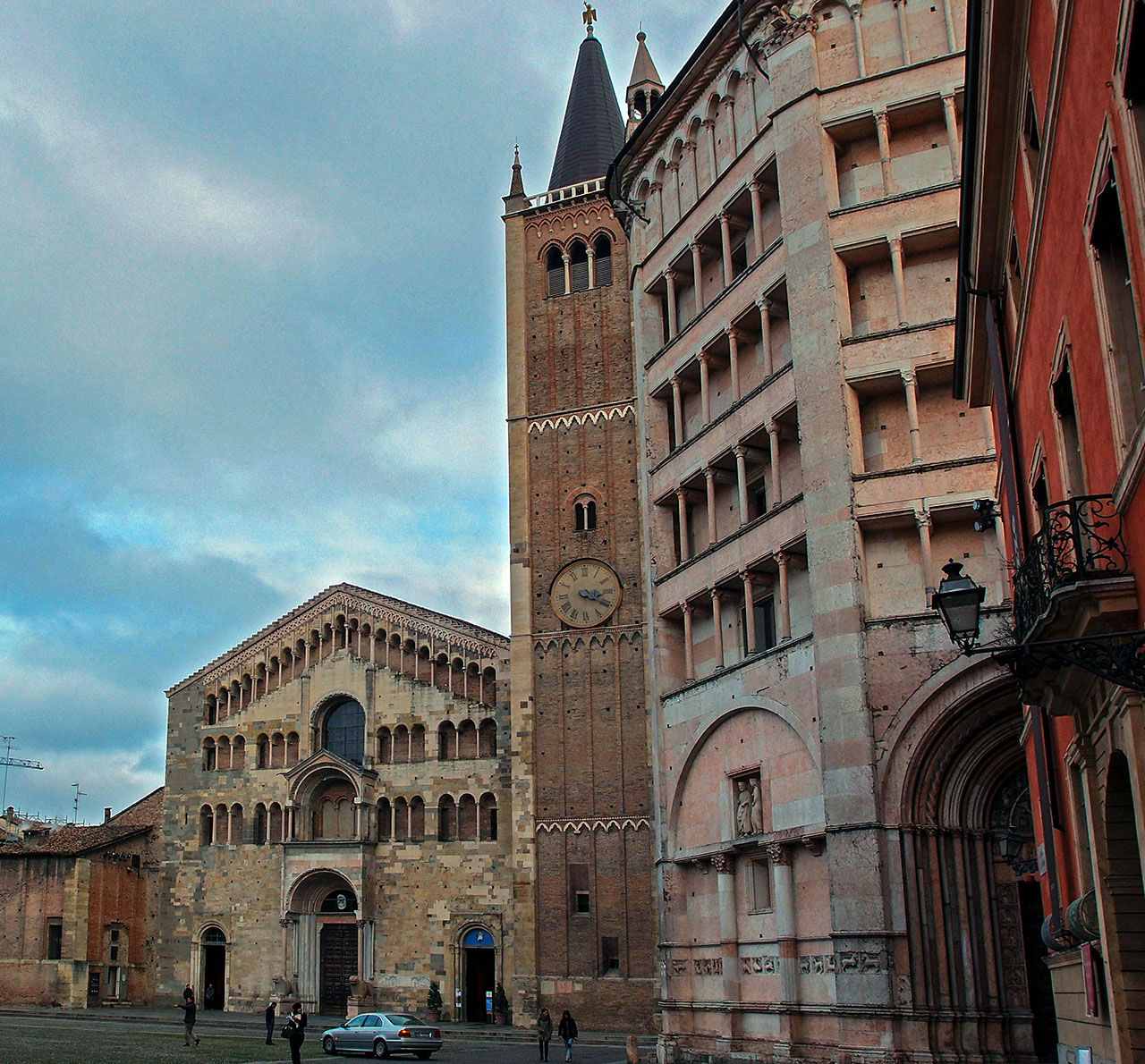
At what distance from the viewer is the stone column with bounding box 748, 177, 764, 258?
25672 millimetres

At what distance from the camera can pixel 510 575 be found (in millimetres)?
44875

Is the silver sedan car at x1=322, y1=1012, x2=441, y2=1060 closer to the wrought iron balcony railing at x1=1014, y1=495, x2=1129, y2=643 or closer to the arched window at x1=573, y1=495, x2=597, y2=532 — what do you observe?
the arched window at x1=573, y1=495, x2=597, y2=532

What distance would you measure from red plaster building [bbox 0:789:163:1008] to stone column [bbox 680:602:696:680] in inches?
1305

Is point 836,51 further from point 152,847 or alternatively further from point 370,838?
point 152,847

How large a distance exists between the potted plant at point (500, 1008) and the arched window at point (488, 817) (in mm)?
5125

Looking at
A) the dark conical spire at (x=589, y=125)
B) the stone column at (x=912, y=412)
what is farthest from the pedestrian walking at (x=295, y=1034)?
the dark conical spire at (x=589, y=125)

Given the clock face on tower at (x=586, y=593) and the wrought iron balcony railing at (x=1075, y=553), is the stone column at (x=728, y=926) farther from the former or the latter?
the clock face on tower at (x=586, y=593)

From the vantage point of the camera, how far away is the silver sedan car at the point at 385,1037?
106 ft

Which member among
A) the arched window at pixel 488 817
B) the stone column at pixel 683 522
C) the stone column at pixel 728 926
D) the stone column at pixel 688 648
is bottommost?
the stone column at pixel 728 926

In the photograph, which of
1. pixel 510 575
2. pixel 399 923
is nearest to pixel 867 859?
pixel 510 575

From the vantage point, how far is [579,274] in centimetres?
4722

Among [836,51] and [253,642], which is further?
[253,642]

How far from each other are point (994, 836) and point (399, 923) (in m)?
29.1

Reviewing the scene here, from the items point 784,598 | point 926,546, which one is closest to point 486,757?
point 784,598
